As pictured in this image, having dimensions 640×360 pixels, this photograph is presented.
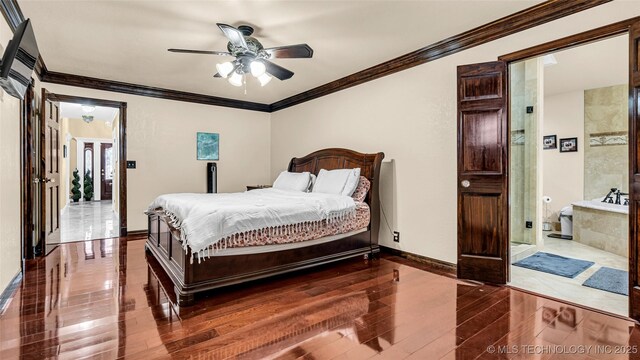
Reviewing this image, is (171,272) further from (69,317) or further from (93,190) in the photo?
(93,190)

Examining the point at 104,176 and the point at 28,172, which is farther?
the point at 104,176

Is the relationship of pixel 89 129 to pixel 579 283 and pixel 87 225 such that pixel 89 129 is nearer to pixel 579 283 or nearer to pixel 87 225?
pixel 87 225

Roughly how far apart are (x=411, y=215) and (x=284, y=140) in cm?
326

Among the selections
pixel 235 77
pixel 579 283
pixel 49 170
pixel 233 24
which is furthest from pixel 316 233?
pixel 49 170

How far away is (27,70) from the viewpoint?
94.5 inches

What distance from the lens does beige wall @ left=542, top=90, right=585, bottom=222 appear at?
219 inches

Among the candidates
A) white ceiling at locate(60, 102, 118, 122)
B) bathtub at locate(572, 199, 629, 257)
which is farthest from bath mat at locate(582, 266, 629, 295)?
white ceiling at locate(60, 102, 118, 122)

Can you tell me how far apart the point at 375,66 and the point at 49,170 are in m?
4.62

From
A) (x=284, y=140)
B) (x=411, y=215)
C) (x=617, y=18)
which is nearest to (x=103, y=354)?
(x=411, y=215)

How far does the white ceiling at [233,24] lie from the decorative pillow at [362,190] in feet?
5.09

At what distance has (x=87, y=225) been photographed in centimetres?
606

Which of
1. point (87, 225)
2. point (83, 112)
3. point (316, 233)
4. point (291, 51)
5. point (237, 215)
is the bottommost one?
point (87, 225)

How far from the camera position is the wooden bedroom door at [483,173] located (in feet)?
9.55

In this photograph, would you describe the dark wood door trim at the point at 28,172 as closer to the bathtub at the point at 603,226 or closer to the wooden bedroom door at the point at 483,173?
the wooden bedroom door at the point at 483,173
